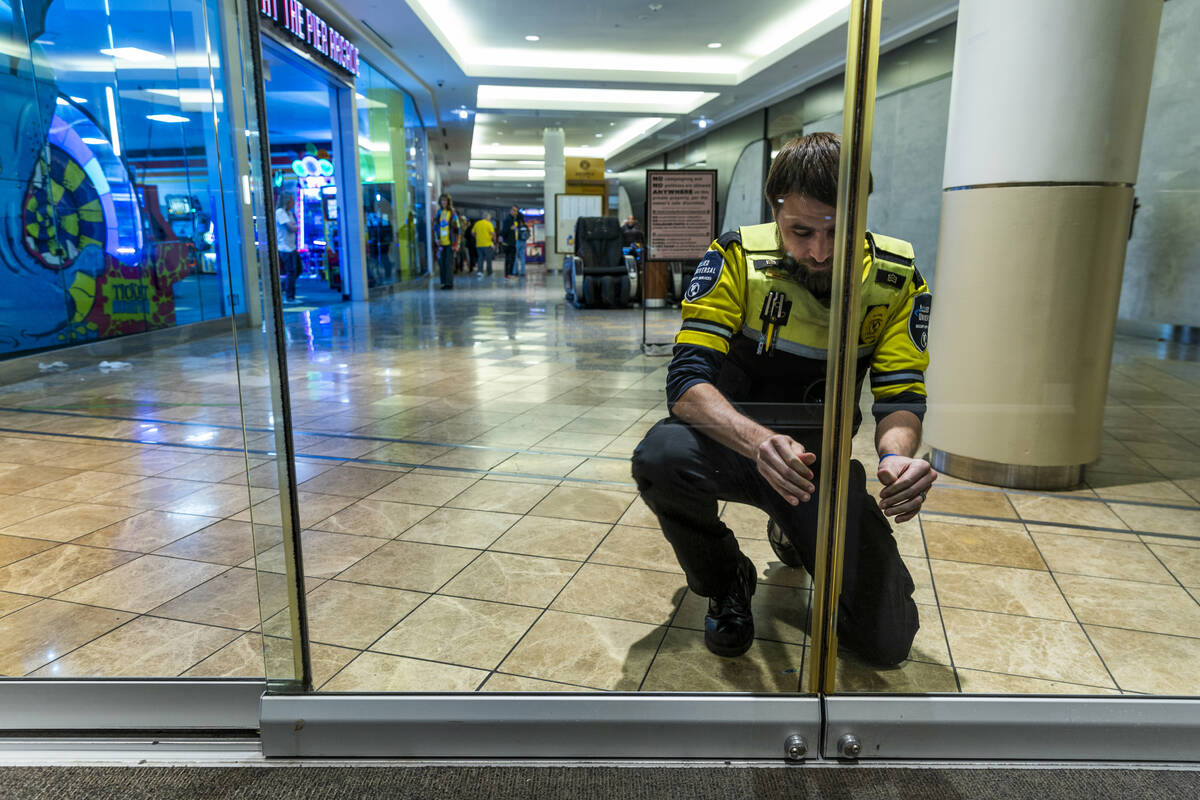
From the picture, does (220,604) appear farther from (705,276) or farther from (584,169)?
(584,169)

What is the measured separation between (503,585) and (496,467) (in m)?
1.11

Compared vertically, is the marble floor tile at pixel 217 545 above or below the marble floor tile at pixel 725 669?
below

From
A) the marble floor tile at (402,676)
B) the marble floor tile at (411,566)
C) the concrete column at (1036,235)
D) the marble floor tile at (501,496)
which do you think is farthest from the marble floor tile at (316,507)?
the concrete column at (1036,235)

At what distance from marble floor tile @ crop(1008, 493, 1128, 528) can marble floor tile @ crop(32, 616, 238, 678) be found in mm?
2335

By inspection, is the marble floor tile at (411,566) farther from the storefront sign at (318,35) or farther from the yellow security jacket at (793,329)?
the storefront sign at (318,35)

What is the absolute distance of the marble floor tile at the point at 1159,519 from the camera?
2275 mm

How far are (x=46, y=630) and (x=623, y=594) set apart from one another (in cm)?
140

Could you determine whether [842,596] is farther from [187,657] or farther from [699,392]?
[187,657]

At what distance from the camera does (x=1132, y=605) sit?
73.8 inches

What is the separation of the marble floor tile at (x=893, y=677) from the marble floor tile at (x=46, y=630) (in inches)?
66.6

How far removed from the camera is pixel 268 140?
4.13 feet

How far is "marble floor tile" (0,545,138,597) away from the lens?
211cm

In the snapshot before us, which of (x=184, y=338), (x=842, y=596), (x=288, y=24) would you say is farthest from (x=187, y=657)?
(x=288, y=24)

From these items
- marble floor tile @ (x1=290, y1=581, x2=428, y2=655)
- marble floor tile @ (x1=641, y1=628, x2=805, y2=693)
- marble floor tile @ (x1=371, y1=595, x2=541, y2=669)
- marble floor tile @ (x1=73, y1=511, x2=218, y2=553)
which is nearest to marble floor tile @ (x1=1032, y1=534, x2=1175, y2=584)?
marble floor tile @ (x1=641, y1=628, x2=805, y2=693)
